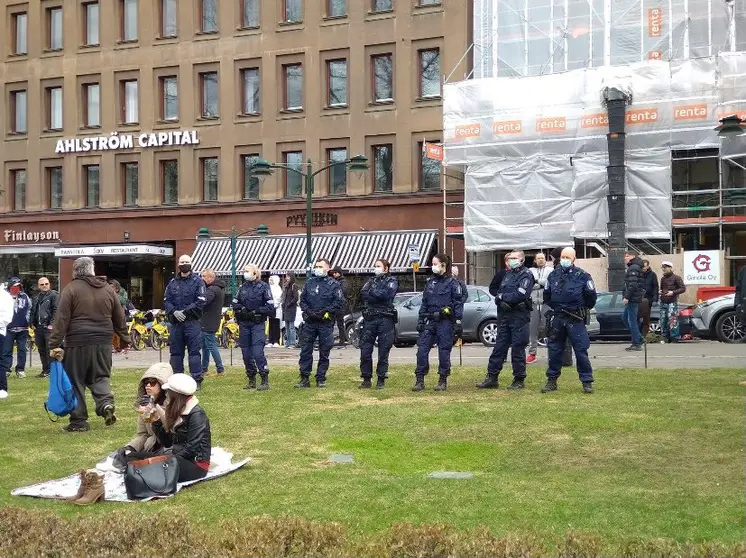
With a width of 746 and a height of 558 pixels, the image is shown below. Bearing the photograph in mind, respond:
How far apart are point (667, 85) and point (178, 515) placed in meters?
27.3

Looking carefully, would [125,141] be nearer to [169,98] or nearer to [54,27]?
[169,98]

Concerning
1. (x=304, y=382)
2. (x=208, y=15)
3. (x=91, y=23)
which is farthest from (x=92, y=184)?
(x=304, y=382)

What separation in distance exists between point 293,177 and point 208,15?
25.3 feet

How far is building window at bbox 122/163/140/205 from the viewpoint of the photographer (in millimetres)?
43250

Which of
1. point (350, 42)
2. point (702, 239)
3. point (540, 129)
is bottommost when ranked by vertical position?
point (702, 239)

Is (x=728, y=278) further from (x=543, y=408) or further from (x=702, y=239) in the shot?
(x=543, y=408)

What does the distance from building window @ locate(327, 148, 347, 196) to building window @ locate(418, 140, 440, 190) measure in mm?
3105

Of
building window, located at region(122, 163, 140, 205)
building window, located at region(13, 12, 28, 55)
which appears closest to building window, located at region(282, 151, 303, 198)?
building window, located at region(122, 163, 140, 205)

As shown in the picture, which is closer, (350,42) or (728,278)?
(728,278)

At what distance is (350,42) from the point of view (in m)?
39.1

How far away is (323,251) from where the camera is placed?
1529 inches

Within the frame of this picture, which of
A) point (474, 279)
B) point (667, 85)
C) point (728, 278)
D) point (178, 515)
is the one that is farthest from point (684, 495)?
point (474, 279)

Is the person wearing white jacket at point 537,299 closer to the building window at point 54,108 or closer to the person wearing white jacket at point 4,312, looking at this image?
the person wearing white jacket at point 4,312

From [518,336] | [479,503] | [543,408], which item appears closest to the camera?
[479,503]
